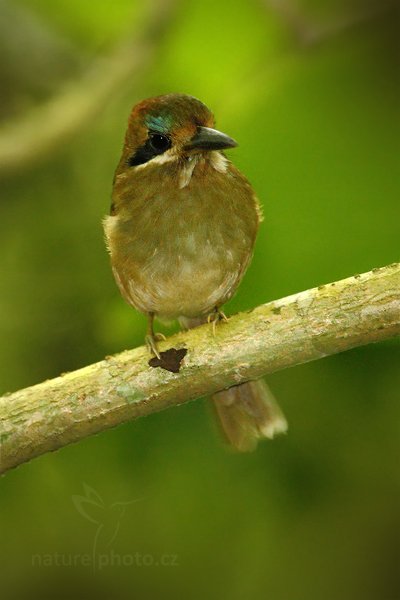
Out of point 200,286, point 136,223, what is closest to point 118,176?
point 136,223

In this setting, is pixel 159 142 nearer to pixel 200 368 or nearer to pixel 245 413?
pixel 200 368

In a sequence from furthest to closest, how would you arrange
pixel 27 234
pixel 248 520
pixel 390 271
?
Answer: pixel 248 520 < pixel 27 234 < pixel 390 271

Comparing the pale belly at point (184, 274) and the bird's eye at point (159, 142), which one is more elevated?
the bird's eye at point (159, 142)

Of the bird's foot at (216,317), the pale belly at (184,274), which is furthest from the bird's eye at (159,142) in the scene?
the bird's foot at (216,317)

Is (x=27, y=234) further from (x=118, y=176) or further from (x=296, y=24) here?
(x=296, y=24)

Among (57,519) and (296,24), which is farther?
(57,519)

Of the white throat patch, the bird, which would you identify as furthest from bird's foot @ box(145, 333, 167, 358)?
the white throat patch

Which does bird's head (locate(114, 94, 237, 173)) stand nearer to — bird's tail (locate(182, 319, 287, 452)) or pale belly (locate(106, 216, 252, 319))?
pale belly (locate(106, 216, 252, 319))

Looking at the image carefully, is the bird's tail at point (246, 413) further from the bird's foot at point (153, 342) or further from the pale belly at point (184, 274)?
the bird's foot at point (153, 342)
